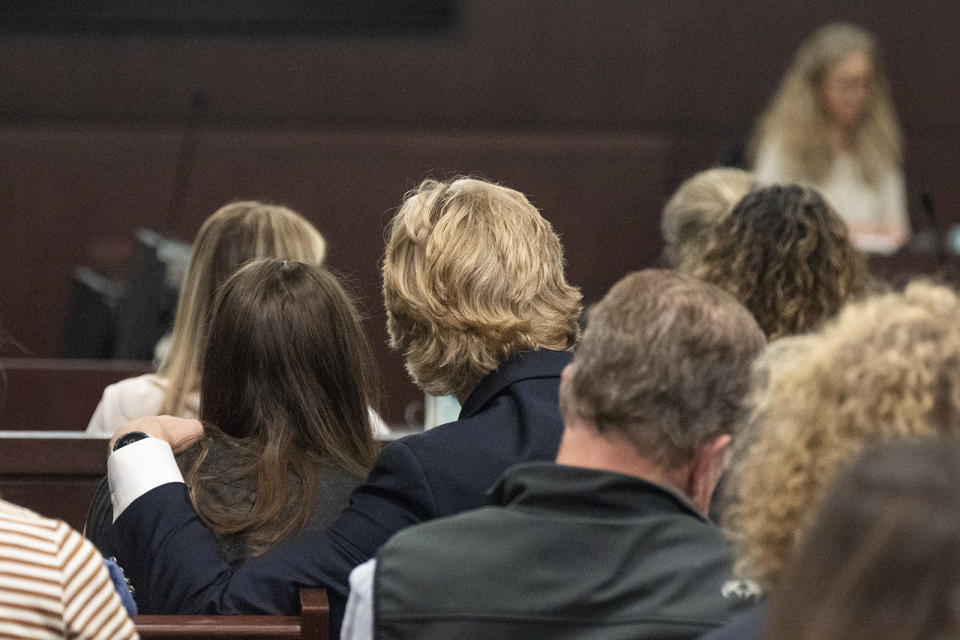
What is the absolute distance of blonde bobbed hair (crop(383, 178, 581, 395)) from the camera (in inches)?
84.7

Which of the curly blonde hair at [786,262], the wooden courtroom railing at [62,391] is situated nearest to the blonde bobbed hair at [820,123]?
the curly blonde hair at [786,262]

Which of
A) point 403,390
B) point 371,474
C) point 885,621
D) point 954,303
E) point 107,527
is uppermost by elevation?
point 954,303

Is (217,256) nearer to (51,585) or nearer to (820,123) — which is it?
(51,585)

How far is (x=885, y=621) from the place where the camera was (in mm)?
916

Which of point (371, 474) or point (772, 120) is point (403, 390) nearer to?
point (772, 120)

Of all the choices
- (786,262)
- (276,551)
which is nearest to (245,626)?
(276,551)

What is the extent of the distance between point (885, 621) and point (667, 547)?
624 mm

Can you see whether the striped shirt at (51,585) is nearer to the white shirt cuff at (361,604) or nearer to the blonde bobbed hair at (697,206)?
the white shirt cuff at (361,604)

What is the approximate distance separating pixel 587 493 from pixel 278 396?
763 mm

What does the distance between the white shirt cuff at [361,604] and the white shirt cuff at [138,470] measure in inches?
20.6

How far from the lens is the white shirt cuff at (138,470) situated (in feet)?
6.59

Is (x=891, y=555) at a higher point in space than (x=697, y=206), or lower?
higher

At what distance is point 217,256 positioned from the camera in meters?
2.89

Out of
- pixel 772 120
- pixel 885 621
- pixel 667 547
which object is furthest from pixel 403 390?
pixel 885 621
